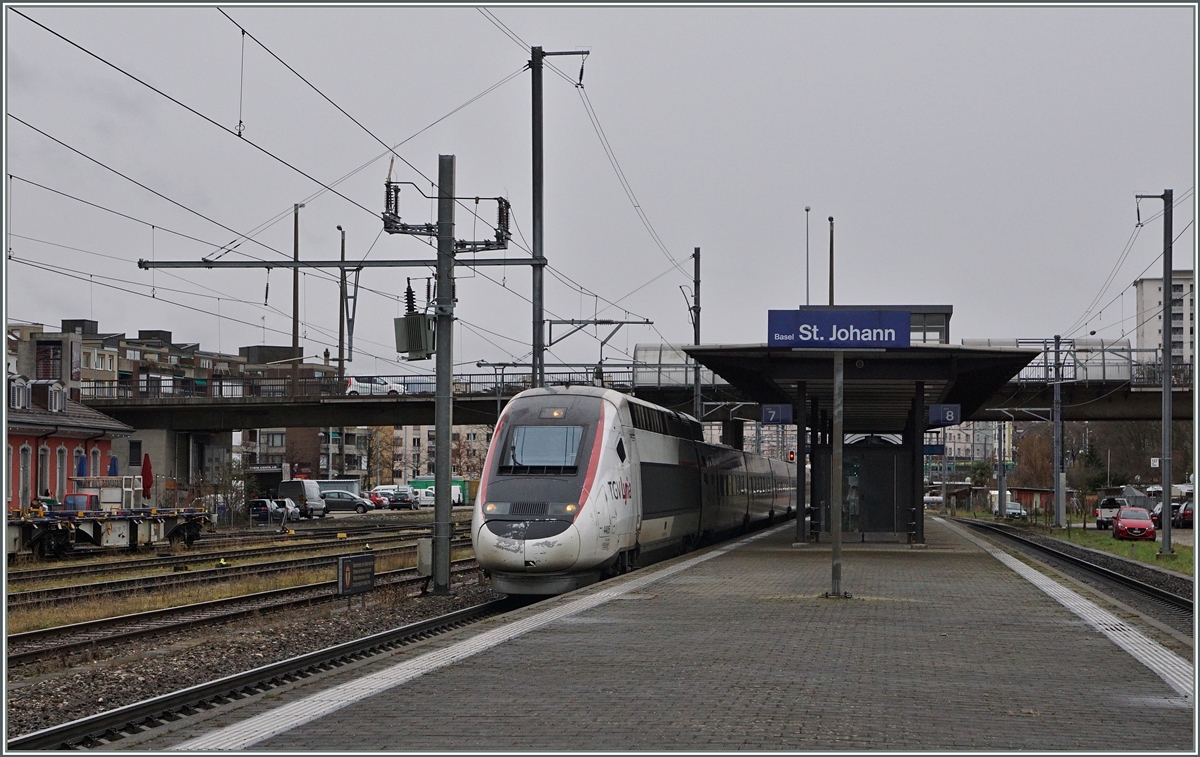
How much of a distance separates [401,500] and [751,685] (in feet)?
249

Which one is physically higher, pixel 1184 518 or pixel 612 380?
pixel 612 380

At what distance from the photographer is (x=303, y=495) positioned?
6762cm

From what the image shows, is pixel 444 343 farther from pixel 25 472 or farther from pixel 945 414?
pixel 25 472

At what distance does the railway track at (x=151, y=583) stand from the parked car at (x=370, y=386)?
93.8 ft

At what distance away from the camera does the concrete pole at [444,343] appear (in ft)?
68.1

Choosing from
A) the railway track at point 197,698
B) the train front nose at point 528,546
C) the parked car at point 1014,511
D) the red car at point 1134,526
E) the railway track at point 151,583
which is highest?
the train front nose at point 528,546

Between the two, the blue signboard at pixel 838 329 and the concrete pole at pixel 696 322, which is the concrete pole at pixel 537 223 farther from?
the concrete pole at pixel 696 322

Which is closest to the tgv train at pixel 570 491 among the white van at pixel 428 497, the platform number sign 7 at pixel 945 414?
the platform number sign 7 at pixel 945 414

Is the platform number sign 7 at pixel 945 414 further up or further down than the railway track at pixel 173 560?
further up

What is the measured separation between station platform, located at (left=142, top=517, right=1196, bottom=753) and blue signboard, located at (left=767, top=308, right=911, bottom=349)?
3.50 meters

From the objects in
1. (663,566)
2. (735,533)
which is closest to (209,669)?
(663,566)

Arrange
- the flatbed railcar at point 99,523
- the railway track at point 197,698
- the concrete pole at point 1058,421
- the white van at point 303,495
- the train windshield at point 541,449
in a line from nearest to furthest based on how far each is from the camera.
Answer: the railway track at point 197,698 < the train windshield at point 541,449 < the flatbed railcar at point 99,523 < the concrete pole at point 1058,421 < the white van at point 303,495

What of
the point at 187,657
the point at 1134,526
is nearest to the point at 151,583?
the point at 187,657

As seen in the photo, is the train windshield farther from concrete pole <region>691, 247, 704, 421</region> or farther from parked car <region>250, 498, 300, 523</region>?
parked car <region>250, 498, 300, 523</region>
